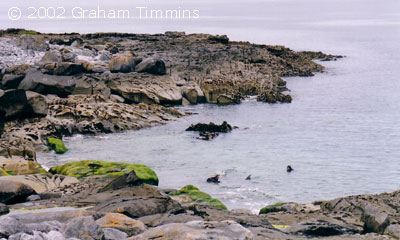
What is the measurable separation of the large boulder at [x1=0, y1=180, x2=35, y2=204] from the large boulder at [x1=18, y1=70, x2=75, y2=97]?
2426 cm

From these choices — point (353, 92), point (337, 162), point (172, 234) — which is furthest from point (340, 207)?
point (353, 92)

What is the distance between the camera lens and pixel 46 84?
135 feet

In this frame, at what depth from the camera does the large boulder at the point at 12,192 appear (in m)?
16.7

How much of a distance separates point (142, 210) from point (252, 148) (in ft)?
66.2

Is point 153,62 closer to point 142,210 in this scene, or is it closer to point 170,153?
point 170,153

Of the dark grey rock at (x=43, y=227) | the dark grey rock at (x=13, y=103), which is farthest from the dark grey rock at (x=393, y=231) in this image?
the dark grey rock at (x=13, y=103)

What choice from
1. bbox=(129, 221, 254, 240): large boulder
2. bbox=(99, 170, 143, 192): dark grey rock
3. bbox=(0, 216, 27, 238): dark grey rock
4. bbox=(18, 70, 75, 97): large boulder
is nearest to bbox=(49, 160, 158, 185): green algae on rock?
bbox=(99, 170, 143, 192): dark grey rock

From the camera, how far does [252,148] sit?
34.0 metres

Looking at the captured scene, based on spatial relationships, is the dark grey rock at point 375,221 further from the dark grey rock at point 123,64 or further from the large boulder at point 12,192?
the dark grey rock at point 123,64

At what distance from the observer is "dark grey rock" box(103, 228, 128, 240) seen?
11.0 m

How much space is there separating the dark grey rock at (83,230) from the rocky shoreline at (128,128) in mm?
22

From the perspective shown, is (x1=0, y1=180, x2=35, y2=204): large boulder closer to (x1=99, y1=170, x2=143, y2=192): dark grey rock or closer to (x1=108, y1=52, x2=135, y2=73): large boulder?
(x1=99, y1=170, x2=143, y2=192): dark grey rock

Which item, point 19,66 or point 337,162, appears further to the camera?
point 19,66

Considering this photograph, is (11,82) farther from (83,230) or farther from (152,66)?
(83,230)
